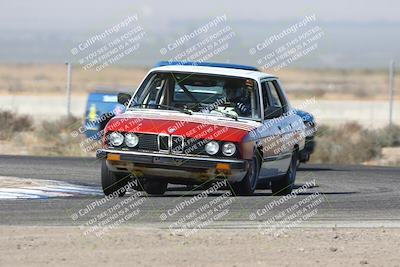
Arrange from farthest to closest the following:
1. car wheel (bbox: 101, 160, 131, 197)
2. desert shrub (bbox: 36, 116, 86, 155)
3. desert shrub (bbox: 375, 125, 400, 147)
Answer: desert shrub (bbox: 375, 125, 400, 147), desert shrub (bbox: 36, 116, 86, 155), car wheel (bbox: 101, 160, 131, 197)

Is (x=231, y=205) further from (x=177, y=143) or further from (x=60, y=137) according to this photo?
(x=60, y=137)

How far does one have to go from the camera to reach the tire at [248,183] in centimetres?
1322

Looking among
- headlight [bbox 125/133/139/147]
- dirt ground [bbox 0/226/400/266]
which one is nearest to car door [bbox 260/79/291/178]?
headlight [bbox 125/133/139/147]

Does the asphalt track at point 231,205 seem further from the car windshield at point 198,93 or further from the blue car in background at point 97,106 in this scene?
the blue car in background at point 97,106

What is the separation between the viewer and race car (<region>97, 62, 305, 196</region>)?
41.8 feet

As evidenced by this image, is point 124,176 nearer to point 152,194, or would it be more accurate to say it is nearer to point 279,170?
point 152,194

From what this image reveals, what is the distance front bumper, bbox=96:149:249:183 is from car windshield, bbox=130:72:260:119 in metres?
1.26

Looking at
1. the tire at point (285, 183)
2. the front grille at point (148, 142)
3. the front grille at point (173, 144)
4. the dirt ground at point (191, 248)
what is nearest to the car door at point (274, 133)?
the tire at point (285, 183)

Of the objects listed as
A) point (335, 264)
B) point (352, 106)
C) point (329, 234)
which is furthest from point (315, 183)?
point (352, 106)

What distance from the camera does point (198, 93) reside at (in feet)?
46.3

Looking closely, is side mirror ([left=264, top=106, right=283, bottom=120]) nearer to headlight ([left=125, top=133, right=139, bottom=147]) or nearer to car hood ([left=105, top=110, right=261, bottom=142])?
car hood ([left=105, top=110, right=261, bottom=142])

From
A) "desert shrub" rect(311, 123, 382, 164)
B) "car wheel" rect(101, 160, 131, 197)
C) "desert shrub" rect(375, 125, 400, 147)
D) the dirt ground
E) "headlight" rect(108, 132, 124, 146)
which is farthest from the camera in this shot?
"desert shrub" rect(375, 125, 400, 147)

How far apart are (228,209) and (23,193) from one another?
2.88 meters

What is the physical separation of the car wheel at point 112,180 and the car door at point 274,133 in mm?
1754
